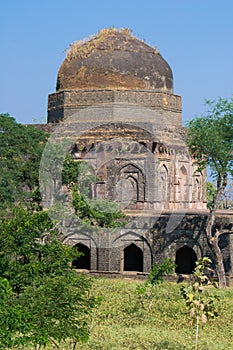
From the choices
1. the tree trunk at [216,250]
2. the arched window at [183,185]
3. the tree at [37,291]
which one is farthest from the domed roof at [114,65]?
the tree at [37,291]

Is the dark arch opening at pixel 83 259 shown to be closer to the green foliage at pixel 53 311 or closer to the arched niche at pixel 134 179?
the arched niche at pixel 134 179

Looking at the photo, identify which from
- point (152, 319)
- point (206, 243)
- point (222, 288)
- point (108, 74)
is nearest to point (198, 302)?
point (152, 319)

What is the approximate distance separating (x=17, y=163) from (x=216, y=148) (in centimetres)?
697

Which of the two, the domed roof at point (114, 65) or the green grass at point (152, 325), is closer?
the green grass at point (152, 325)

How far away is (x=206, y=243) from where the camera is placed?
928 inches

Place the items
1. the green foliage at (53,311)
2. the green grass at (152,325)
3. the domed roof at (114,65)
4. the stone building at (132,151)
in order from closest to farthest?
the green foliage at (53,311)
the green grass at (152,325)
the stone building at (132,151)
the domed roof at (114,65)

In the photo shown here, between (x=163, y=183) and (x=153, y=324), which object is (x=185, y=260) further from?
(x=153, y=324)

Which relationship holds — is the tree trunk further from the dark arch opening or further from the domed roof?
the domed roof

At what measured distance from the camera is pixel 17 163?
78.0 ft

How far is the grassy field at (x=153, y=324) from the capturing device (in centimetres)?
1490

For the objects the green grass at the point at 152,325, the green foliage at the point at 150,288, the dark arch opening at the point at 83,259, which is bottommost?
the green grass at the point at 152,325

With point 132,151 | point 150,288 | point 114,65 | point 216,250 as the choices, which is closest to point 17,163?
point 132,151

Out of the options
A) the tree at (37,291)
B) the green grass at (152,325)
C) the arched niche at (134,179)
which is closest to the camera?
the tree at (37,291)

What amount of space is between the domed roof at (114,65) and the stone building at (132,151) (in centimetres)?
4
